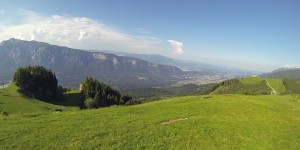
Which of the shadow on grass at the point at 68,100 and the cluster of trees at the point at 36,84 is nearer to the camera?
the shadow on grass at the point at 68,100

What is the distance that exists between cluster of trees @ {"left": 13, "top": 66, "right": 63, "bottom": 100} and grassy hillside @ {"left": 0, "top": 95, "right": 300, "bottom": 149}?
191ft

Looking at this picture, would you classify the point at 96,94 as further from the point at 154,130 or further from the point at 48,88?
the point at 154,130

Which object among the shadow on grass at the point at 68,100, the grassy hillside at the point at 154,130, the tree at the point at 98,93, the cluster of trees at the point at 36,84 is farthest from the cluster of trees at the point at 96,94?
the grassy hillside at the point at 154,130

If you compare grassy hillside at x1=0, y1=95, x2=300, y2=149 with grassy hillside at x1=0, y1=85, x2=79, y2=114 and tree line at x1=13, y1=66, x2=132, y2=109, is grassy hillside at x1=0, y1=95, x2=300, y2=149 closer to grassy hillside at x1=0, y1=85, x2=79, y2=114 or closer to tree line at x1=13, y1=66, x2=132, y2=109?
grassy hillside at x1=0, y1=85, x2=79, y2=114

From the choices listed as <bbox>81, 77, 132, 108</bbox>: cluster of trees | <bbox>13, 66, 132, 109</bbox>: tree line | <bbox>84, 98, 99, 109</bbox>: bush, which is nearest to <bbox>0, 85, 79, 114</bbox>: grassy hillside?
<bbox>13, 66, 132, 109</bbox>: tree line

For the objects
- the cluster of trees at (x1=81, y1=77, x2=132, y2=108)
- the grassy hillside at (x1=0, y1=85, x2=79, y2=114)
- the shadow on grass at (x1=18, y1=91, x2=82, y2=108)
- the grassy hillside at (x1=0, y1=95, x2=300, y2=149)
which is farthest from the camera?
the cluster of trees at (x1=81, y1=77, x2=132, y2=108)

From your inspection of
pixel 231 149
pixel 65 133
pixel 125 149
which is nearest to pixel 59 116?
pixel 65 133

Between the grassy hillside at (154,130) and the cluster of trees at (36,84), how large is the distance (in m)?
58.3

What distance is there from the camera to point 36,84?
9350 centimetres

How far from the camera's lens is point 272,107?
50031 millimetres

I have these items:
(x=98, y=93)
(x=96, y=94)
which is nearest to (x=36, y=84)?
(x=96, y=94)

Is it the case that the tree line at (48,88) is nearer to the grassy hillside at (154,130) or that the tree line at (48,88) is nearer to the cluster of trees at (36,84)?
the cluster of trees at (36,84)

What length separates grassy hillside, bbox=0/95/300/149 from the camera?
25.9 metres

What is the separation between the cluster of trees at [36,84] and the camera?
9069cm
